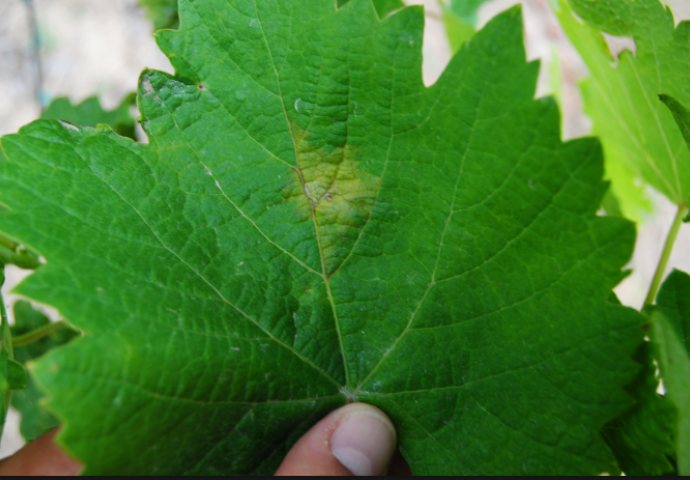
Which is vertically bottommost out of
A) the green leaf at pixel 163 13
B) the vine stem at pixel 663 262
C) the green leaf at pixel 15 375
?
the vine stem at pixel 663 262

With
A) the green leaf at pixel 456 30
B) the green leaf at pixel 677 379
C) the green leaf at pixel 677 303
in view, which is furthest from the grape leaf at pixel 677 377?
the green leaf at pixel 456 30

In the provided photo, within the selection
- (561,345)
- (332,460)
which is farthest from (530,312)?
(332,460)

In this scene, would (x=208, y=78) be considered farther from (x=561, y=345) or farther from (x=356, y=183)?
(x=561, y=345)

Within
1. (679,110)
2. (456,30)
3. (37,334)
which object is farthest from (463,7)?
(37,334)

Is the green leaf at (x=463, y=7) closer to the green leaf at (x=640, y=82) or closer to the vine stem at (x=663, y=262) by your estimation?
the green leaf at (x=640, y=82)

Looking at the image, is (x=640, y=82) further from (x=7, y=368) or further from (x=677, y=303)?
(x=7, y=368)

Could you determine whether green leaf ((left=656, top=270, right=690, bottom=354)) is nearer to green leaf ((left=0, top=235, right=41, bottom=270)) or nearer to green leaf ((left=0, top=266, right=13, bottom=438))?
green leaf ((left=0, top=266, right=13, bottom=438))

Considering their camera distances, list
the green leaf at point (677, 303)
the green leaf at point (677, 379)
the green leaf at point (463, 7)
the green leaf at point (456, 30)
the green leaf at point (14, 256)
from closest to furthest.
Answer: the green leaf at point (677, 379) < the green leaf at point (677, 303) < the green leaf at point (14, 256) < the green leaf at point (456, 30) < the green leaf at point (463, 7)
